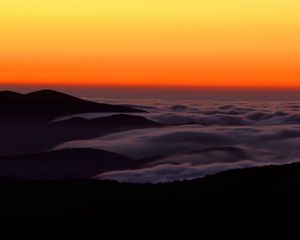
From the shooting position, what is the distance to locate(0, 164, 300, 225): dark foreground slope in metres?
34.3

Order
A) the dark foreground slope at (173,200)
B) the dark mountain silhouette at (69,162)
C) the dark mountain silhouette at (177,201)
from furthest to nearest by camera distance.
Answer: the dark mountain silhouette at (69,162), the dark foreground slope at (173,200), the dark mountain silhouette at (177,201)

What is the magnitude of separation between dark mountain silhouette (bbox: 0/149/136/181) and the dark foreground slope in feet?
211

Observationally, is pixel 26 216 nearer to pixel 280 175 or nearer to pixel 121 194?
pixel 121 194

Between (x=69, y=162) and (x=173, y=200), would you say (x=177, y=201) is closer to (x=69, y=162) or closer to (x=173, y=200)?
(x=173, y=200)

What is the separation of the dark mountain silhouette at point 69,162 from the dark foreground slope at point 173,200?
211 feet

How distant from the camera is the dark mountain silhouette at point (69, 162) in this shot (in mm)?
118625

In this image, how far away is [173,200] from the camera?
37938 millimetres

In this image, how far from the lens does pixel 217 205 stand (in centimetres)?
3594

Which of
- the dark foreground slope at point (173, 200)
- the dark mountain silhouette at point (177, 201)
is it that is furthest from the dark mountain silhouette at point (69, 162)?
the dark mountain silhouette at point (177, 201)

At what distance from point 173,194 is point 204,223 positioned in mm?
8729

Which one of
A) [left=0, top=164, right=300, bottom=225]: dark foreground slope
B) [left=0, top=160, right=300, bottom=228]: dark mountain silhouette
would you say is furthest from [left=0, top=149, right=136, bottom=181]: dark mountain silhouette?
[left=0, top=160, right=300, bottom=228]: dark mountain silhouette

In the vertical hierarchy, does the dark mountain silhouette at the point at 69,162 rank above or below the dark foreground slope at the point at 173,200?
below

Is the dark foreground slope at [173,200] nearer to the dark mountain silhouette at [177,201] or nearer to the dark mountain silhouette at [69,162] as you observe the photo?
the dark mountain silhouette at [177,201]

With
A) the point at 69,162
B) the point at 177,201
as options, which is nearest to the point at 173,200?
the point at 177,201
